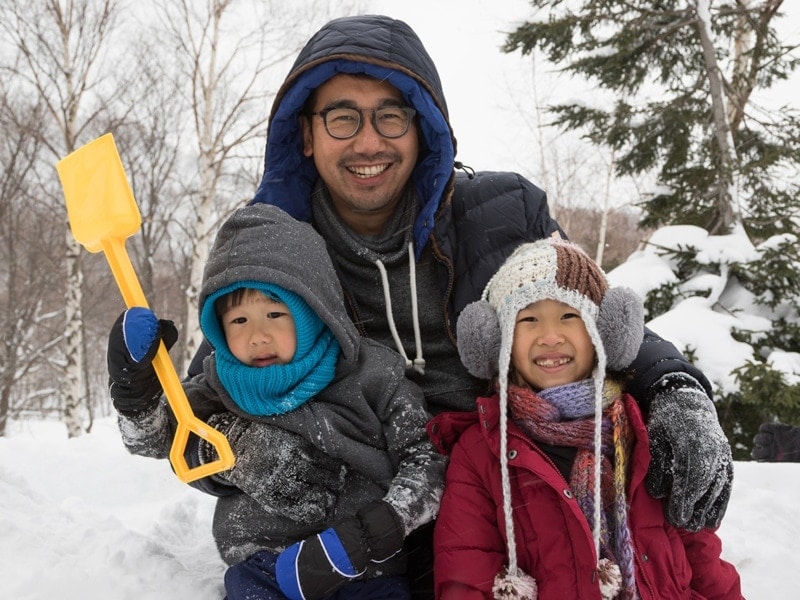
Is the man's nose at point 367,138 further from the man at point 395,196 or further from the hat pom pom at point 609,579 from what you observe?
the hat pom pom at point 609,579

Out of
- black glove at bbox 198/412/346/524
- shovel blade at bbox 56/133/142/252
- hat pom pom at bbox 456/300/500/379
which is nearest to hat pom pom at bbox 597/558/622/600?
hat pom pom at bbox 456/300/500/379

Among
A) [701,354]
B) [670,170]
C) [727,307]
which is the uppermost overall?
[670,170]

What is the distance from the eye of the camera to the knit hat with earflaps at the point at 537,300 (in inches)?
61.4

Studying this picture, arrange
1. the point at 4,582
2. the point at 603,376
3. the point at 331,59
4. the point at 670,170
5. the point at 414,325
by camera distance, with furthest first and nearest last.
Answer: the point at 670,170 < the point at 414,325 < the point at 331,59 < the point at 4,582 < the point at 603,376

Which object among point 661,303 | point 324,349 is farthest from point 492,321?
point 661,303

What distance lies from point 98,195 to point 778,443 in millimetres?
4100

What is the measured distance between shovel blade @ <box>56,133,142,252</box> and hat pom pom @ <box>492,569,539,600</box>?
135cm

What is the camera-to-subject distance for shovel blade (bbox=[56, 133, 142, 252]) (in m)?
1.60

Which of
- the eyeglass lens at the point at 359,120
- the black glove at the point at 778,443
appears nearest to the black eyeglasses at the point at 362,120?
the eyeglass lens at the point at 359,120

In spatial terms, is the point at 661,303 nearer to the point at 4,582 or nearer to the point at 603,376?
the point at 603,376

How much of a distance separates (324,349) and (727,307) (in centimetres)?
482

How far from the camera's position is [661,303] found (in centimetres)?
553

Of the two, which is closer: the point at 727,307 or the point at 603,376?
the point at 603,376

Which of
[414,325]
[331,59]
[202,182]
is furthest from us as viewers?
[202,182]
